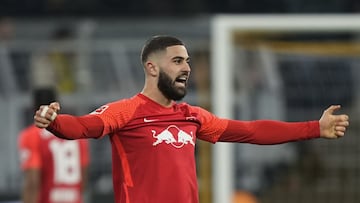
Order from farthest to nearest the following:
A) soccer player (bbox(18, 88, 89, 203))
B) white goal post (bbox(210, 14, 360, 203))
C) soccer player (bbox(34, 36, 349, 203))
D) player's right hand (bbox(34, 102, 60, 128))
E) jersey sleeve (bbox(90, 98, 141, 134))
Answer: white goal post (bbox(210, 14, 360, 203))
soccer player (bbox(18, 88, 89, 203))
soccer player (bbox(34, 36, 349, 203))
jersey sleeve (bbox(90, 98, 141, 134))
player's right hand (bbox(34, 102, 60, 128))

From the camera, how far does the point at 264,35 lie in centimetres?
1322

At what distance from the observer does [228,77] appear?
11508mm

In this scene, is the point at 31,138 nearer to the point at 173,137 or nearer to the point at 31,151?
the point at 31,151

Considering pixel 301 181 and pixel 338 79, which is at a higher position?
pixel 338 79

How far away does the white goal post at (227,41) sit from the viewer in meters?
11.4

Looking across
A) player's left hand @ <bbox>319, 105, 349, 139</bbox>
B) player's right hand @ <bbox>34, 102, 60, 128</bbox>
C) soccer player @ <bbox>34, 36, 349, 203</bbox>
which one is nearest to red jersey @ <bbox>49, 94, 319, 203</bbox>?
soccer player @ <bbox>34, 36, 349, 203</bbox>

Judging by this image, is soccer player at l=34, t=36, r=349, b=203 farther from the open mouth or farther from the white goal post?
the white goal post

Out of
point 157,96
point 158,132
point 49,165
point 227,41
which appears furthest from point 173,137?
point 227,41

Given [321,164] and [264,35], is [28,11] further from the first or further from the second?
[321,164]

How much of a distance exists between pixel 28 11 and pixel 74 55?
8.20 feet

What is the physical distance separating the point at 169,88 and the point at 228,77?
499cm

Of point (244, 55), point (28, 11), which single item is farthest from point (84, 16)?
point (244, 55)

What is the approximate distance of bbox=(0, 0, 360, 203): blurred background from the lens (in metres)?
11.9

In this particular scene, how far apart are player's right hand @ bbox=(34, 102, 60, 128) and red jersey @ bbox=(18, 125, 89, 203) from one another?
3.68 m
